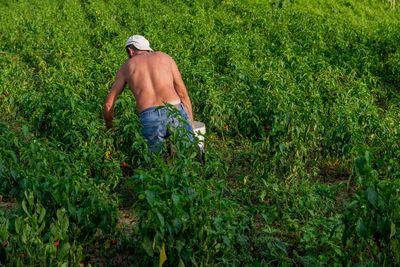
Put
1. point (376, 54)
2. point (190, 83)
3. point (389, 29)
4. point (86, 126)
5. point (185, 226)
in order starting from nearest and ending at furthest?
point (185, 226) → point (86, 126) → point (190, 83) → point (376, 54) → point (389, 29)

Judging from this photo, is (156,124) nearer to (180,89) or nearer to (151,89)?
(151,89)

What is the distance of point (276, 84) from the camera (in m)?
7.22

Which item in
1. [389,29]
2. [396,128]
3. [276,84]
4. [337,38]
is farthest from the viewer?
[389,29]

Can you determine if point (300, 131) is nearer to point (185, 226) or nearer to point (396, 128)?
point (396, 128)

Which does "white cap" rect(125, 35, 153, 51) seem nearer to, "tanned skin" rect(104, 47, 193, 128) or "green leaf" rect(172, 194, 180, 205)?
"tanned skin" rect(104, 47, 193, 128)

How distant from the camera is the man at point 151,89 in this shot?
567 centimetres

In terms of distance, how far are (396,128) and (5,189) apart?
394 cm

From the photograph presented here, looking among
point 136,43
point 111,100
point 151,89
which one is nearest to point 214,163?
point 151,89

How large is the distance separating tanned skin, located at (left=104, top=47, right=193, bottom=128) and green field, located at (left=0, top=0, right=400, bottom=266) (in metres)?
0.29

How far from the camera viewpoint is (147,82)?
231 inches

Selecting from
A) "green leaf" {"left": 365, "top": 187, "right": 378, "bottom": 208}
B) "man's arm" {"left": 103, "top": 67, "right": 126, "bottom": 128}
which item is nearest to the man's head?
"man's arm" {"left": 103, "top": 67, "right": 126, "bottom": 128}

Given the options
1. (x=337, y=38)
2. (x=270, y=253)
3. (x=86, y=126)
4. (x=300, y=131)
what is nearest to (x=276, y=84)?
(x=300, y=131)

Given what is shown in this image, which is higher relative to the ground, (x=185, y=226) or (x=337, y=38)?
(x=185, y=226)

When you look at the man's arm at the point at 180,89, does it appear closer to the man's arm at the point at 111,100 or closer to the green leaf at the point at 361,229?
the man's arm at the point at 111,100
